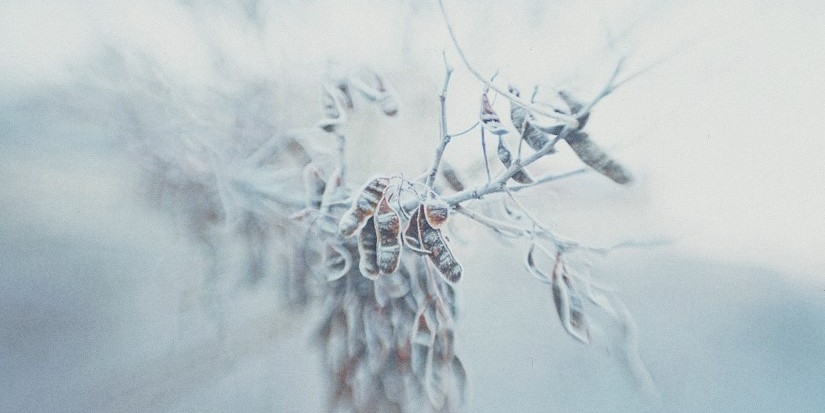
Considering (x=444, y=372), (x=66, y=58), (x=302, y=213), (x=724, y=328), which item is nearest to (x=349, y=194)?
(x=302, y=213)

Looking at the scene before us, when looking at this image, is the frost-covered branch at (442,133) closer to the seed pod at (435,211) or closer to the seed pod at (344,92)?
the seed pod at (435,211)

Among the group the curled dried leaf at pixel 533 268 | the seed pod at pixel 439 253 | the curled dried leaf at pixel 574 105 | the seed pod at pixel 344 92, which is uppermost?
the seed pod at pixel 344 92

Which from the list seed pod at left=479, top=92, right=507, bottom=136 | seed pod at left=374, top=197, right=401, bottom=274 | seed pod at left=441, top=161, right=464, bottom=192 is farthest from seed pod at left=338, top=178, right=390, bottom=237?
seed pod at left=479, top=92, right=507, bottom=136

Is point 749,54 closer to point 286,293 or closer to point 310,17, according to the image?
point 310,17

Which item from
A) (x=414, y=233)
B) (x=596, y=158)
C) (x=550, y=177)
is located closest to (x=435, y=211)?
(x=414, y=233)

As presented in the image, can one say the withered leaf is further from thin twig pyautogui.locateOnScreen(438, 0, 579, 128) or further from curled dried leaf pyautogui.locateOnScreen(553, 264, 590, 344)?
thin twig pyautogui.locateOnScreen(438, 0, 579, 128)

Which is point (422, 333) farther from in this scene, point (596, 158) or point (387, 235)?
point (596, 158)

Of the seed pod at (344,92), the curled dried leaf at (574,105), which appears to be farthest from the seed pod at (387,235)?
the curled dried leaf at (574,105)
